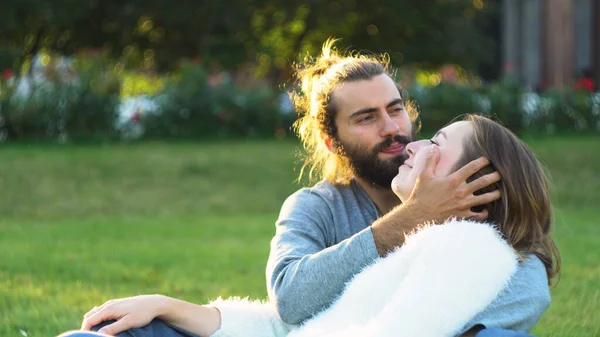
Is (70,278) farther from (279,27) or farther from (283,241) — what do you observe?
(279,27)

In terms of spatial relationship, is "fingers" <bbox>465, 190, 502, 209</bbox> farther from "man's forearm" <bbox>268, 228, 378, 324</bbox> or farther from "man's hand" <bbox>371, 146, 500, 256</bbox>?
"man's forearm" <bbox>268, 228, 378, 324</bbox>

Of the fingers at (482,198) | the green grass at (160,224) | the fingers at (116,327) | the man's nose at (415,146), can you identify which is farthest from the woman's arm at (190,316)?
the green grass at (160,224)

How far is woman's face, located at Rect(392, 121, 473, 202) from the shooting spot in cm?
337

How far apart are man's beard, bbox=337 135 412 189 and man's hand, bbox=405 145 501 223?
2.16ft

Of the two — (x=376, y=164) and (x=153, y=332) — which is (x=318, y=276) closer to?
(x=153, y=332)

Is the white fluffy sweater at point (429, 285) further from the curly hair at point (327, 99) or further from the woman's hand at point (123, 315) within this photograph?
the curly hair at point (327, 99)

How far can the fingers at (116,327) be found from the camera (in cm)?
334

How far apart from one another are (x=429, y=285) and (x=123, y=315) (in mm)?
1053

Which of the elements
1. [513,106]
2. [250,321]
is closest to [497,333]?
[250,321]

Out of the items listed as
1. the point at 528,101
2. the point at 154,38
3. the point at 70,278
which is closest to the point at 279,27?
the point at 154,38

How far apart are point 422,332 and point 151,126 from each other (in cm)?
1276

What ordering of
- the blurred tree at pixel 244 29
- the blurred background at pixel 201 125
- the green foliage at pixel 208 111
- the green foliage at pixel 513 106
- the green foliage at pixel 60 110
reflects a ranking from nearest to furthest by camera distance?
the blurred background at pixel 201 125, the green foliage at pixel 60 110, the green foliage at pixel 208 111, the green foliage at pixel 513 106, the blurred tree at pixel 244 29

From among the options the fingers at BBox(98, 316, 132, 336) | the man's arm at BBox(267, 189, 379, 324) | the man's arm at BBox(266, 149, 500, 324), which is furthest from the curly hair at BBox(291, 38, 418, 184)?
the fingers at BBox(98, 316, 132, 336)

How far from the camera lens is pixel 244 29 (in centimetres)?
2402
